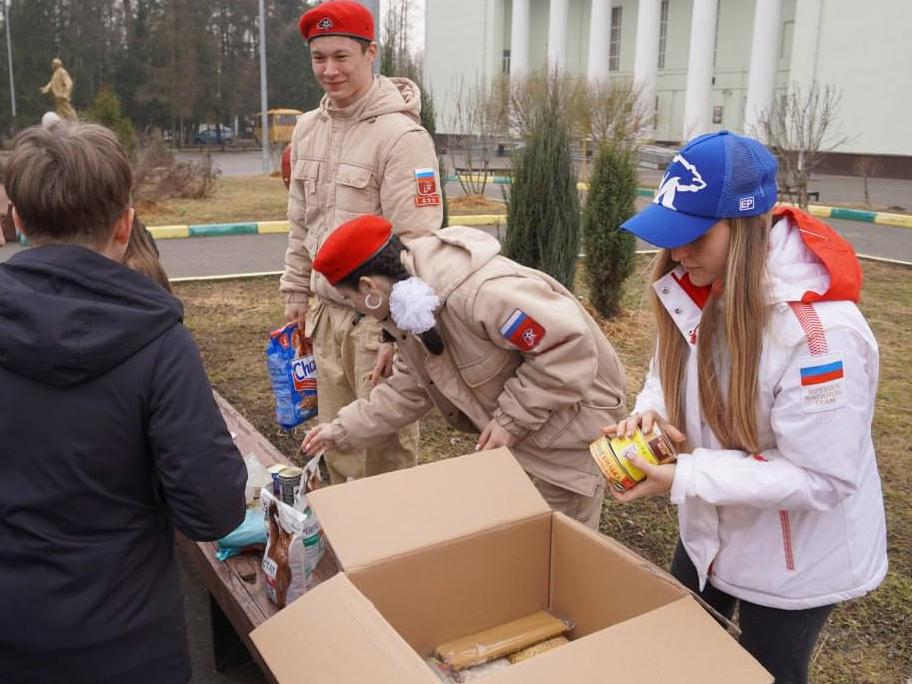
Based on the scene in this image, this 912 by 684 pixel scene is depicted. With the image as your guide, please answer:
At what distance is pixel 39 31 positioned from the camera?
41.6 meters

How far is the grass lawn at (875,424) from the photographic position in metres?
2.84

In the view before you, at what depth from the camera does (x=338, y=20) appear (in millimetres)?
3113

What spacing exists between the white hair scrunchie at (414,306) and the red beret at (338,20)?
Answer: 1.36 m

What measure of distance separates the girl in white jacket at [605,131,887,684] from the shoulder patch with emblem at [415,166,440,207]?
150 cm

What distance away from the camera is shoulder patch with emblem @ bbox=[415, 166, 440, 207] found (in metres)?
3.17

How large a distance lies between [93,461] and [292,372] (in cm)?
207

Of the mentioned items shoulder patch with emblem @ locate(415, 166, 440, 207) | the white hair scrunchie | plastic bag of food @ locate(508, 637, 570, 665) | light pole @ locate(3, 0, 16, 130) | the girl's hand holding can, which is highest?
light pole @ locate(3, 0, 16, 130)

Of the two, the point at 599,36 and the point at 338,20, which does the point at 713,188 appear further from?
the point at 599,36

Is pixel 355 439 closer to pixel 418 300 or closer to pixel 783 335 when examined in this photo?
pixel 418 300

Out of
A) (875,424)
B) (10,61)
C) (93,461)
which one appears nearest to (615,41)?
(10,61)

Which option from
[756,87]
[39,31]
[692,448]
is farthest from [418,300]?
[39,31]

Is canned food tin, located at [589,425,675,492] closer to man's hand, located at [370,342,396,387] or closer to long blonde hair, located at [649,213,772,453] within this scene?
long blonde hair, located at [649,213,772,453]

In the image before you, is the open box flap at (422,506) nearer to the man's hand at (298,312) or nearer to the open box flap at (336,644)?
the open box flap at (336,644)

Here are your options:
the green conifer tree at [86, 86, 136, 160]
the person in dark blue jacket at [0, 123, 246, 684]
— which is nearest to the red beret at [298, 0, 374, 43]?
the person in dark blue jacket at [0, 123, 246, 684]
